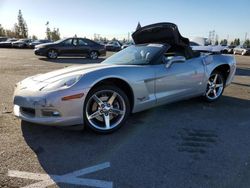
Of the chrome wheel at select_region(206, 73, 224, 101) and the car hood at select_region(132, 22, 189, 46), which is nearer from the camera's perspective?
the car hood at select_region(132, 22, 189, 46)

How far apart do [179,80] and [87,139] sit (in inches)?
82.4

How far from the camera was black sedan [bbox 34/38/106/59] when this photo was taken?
61.9ft

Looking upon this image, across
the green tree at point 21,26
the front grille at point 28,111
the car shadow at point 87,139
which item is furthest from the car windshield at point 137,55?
the green tree at point 21,26

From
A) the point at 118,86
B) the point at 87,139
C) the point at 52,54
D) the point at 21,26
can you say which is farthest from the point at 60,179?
the point at 21,26

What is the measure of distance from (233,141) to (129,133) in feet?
4.78

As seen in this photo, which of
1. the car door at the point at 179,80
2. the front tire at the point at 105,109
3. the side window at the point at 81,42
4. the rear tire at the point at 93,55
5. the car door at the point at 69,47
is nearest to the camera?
the front tire at the point at 105,109

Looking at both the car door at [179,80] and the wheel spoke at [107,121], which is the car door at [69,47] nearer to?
the car door at [179,80]

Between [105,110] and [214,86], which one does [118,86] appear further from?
[214,86]

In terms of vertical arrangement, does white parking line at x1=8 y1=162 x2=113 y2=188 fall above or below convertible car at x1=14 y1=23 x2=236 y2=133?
below

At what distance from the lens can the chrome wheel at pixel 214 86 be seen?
20.8 feet

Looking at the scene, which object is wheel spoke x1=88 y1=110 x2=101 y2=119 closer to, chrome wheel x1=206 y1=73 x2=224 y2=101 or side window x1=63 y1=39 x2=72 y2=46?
chrome wheel x1=206 y1=73 x2=224 y2=101

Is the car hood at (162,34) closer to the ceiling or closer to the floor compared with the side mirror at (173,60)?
closer to the ceiling

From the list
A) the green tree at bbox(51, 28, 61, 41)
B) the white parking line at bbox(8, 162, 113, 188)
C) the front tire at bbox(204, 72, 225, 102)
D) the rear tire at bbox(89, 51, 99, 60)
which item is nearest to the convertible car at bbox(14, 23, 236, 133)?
the front tire at bbox(204, 72, 225, 102)

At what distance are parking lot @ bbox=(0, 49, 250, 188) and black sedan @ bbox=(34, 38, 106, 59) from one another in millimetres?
14010
